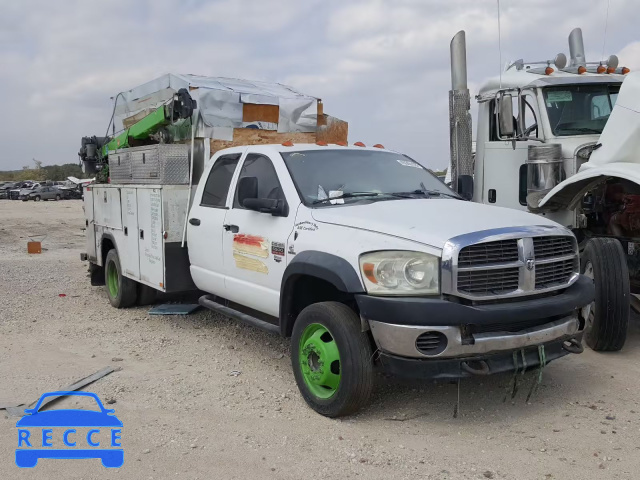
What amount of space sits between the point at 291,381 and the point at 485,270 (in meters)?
2.04

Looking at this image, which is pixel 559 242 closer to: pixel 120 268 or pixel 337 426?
pixel 337 426

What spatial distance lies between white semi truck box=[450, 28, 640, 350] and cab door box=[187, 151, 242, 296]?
91.2 inches

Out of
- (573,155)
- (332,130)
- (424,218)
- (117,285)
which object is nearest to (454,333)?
(424,218)

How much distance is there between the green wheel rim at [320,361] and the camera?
453 centimetres

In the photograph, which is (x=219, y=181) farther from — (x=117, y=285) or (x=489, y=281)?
(x=489, y=281)

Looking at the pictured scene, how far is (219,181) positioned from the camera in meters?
6.41

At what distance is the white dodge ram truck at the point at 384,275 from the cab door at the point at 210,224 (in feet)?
0.75

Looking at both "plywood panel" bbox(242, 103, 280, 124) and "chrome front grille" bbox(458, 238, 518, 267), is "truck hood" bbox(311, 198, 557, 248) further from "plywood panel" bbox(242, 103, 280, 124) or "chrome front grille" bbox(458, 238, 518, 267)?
"plywood panel" bbox(242, 103, 280, 124)

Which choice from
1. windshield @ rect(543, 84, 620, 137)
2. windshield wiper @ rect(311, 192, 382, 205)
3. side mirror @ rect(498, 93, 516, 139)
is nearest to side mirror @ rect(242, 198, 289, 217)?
windshield wiper @ rect(311, 192, 382, 205)

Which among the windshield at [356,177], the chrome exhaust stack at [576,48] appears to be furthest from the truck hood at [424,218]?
the chrome exhaust stack at [576,48]

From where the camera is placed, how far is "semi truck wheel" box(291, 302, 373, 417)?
4305 mm

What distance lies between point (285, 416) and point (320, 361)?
46cm

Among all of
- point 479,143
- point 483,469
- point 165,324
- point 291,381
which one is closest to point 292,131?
point 479,143

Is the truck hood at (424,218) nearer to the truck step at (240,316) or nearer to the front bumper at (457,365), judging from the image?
the front bumper at (457,365)
